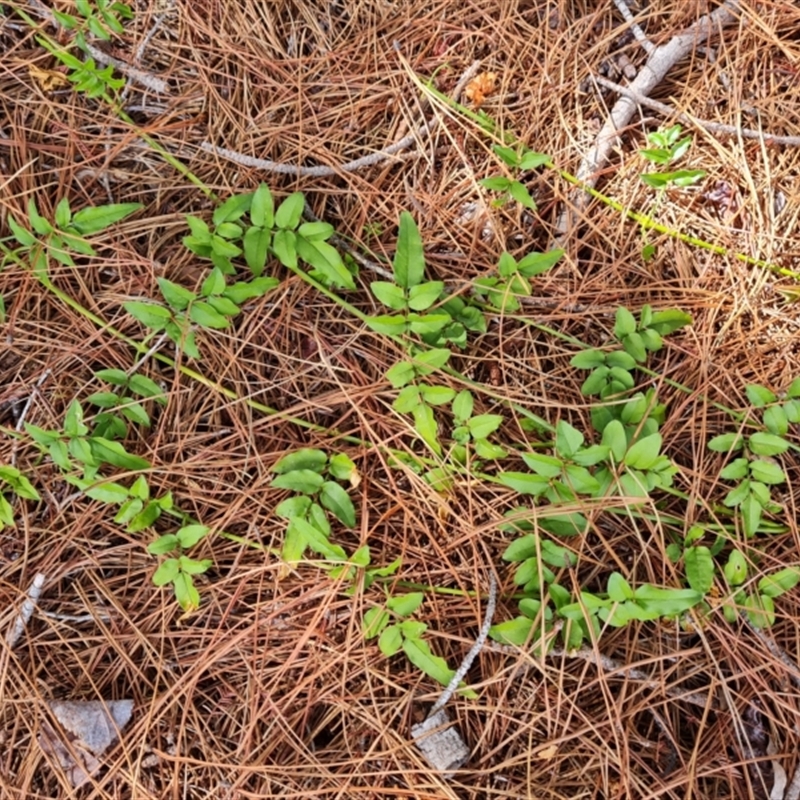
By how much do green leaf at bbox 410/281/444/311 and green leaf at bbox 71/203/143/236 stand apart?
0.68m

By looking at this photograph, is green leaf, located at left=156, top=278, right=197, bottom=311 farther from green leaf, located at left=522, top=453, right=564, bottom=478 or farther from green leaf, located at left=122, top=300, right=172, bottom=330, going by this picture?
green leaf, located at left=522, top=453, right=564, bottom=478

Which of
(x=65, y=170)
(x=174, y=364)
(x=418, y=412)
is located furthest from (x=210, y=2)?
(x=418, y=412)

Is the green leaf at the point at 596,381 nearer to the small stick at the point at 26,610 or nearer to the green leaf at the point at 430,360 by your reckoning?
the green leaf at the point at 430,360

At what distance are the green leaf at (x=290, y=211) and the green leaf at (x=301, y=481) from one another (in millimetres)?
563

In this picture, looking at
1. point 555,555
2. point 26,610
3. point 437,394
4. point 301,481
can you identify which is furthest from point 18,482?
point 555,555

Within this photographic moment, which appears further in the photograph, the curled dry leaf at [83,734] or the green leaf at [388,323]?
the curled dry leaf at [83,734]

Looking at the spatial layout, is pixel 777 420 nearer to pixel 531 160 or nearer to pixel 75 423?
pixel 531 160

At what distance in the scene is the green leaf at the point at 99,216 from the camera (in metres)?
1.61

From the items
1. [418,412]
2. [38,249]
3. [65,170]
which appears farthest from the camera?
[65,170]

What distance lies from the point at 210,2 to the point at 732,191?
143cm

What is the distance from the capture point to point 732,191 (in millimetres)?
1727

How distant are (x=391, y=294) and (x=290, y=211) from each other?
12.0 inches

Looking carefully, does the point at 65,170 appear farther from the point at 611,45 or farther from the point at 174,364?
the point at 611,45

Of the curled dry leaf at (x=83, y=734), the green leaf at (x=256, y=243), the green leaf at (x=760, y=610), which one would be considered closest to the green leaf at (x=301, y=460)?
the green leaf at (x=256, y=243)
